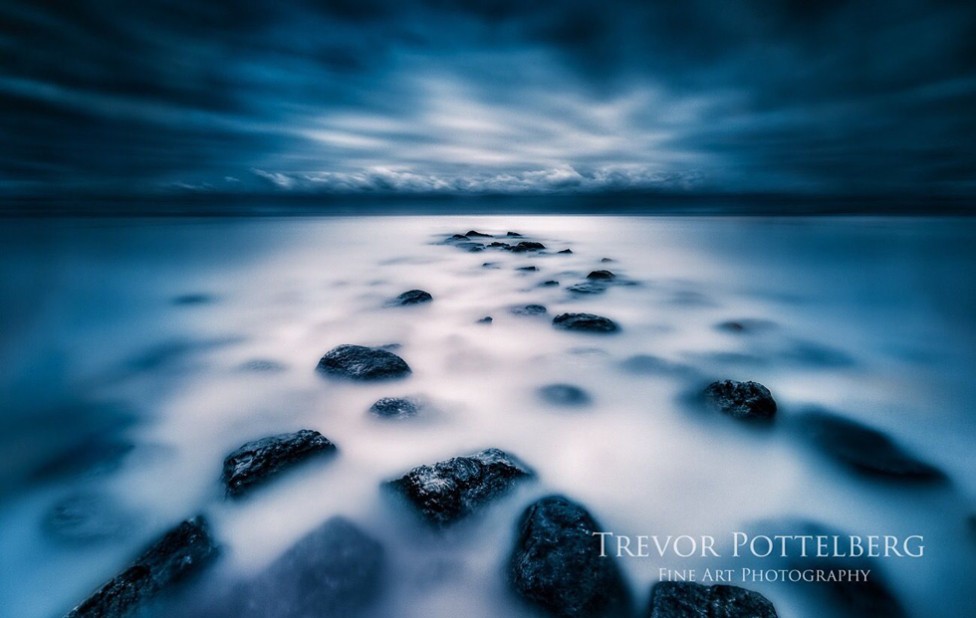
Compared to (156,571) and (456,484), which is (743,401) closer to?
(456,484)

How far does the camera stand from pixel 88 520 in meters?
2.35

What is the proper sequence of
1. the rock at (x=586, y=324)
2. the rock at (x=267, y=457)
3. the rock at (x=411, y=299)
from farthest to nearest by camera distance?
the rock at (x=411, y=299), the rock at (x=586, y=324), the rock at (x=267, y=457)

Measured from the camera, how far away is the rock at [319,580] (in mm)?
1905

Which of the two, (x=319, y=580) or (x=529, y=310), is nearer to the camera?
(x=319, y=580)

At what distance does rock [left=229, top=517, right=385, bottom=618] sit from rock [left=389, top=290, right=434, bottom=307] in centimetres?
491

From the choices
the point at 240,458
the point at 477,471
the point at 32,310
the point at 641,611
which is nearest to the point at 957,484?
the point at 641,611

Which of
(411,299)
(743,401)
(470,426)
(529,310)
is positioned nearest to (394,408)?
(470,426)

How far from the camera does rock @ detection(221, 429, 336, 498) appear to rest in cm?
246

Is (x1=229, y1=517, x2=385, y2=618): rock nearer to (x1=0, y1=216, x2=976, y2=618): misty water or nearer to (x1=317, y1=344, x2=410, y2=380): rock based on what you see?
(x1=0, y1=216, x2=976, y2=618): misty water

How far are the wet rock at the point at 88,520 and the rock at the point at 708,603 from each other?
295cm

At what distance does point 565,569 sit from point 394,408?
1.85 metres

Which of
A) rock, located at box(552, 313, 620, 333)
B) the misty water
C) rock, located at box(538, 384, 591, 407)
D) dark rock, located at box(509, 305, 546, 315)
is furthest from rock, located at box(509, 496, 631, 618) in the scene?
dark rock, located at box(509, 305, 546, 315)

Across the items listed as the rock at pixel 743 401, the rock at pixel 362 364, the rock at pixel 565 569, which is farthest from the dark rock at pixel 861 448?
the rock at pixel 362 364

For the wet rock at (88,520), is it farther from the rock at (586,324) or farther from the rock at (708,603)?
the rock at (586,324)
